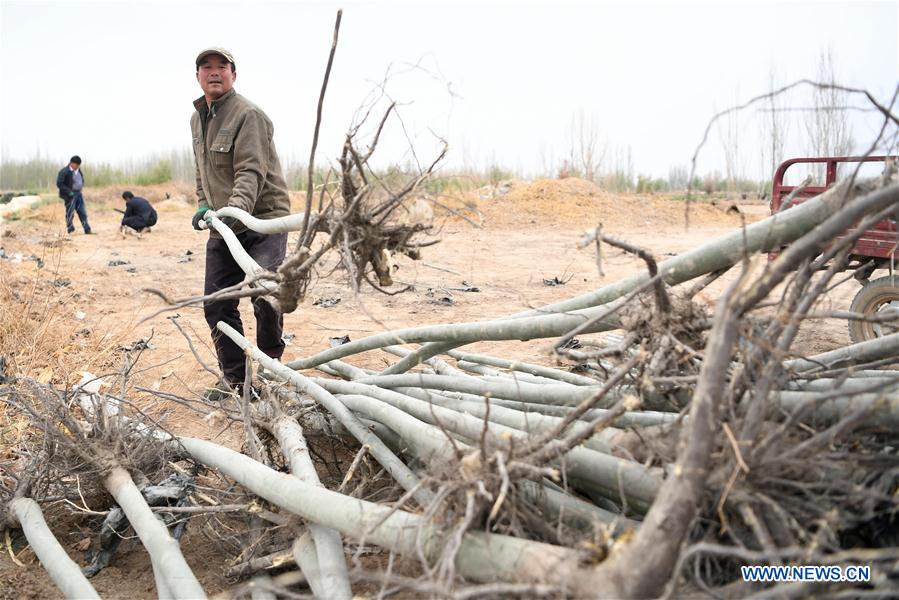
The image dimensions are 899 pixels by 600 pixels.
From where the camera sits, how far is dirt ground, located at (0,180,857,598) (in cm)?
264

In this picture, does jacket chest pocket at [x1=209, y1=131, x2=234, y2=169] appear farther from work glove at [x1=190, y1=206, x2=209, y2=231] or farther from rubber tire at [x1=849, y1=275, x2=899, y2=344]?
rubber tire at [x1=849, y1=275, x2=899, y2=344]

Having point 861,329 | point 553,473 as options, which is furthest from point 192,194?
point 553,473

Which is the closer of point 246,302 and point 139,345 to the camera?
point 139,345

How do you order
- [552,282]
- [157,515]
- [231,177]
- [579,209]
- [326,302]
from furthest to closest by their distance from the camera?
[579,209], [552,282], [326,302], [231,177], [157,515]

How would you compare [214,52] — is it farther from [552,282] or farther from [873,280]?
[552,282]

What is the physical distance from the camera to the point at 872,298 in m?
4.17

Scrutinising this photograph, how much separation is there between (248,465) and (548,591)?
48.4 inches

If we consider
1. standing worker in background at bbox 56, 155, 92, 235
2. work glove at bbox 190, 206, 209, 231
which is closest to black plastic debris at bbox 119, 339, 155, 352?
work glove at bbox 190, 206, 209, 231

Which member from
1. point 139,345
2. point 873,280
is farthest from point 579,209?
point 139,345

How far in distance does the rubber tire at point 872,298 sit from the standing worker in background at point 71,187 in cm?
1383

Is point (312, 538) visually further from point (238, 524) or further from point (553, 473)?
point (553, 473)

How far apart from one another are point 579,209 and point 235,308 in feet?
43.5

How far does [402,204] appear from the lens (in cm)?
215

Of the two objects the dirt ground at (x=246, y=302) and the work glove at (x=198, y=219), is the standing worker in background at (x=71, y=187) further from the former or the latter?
the work glove at (x=198, y=219)
